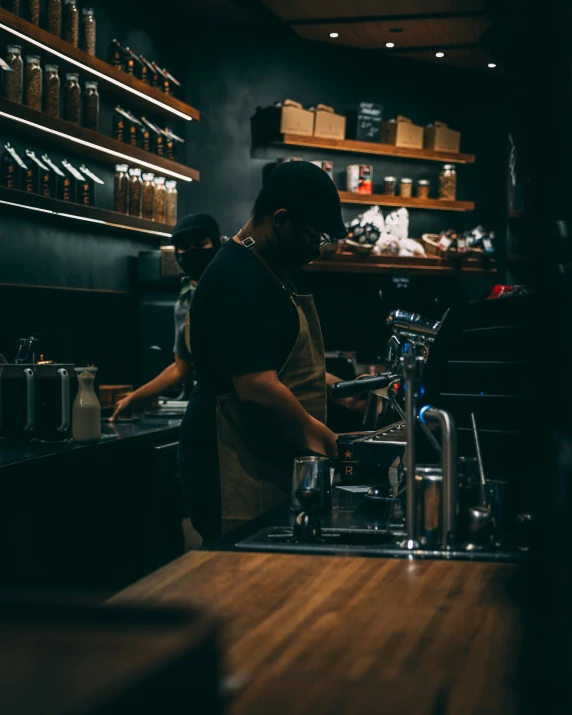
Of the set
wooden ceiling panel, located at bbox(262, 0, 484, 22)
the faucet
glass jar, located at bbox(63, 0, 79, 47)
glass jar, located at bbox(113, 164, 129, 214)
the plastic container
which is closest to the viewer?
the faucet

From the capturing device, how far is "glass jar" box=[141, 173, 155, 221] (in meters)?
5.03

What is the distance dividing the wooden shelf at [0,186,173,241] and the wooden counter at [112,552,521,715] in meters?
2.86

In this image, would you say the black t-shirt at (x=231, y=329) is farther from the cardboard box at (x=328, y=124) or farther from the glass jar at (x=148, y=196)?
the cardboard box at (x=328, y=124)

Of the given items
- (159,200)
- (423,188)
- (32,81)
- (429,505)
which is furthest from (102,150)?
(429,505)

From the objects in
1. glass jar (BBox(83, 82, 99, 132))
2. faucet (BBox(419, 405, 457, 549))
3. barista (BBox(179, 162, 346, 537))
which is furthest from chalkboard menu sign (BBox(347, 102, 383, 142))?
faucet (BBox(419, 405, 457, 549))

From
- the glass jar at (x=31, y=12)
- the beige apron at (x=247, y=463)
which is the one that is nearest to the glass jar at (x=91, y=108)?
the glass jar at (x=31, y=12)

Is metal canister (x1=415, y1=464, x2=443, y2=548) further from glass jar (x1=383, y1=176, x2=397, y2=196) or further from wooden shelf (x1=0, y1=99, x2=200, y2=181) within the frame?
glass jar (x1=383, y1=176, x2=397, y2=196)

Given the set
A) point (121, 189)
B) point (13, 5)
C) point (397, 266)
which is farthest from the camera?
point (397, 266)

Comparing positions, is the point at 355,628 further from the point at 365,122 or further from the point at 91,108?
the point at 365,122

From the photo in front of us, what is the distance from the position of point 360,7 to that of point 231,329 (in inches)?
159

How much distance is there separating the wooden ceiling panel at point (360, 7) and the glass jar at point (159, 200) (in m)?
1.31

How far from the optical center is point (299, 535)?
5.37ft

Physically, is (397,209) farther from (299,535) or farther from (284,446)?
(299,535)

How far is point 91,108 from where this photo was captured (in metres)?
4.54
